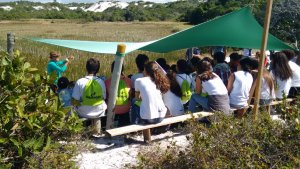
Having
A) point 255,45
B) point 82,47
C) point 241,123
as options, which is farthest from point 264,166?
point 255,45

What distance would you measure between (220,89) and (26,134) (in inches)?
109

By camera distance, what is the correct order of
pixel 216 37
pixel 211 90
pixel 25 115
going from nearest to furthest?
pixel 25 115, pixel 211 90, pixel 216 37

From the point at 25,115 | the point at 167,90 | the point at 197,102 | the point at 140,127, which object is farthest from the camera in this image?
the point at 197,102

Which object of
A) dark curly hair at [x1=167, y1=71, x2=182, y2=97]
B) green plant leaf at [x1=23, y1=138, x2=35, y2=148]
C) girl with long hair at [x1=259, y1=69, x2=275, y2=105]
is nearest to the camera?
green plant leaf at [x1=23, y1=138, x2=35, y2=148]

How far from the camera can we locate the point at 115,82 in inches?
197

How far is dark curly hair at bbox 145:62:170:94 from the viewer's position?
496cm

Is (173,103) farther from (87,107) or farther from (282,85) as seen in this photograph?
(282,85)

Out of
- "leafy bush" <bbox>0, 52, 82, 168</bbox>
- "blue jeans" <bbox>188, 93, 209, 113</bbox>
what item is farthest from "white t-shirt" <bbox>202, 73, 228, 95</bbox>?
"leafy bush" <bbox>0, 52, 82, 168</bbox>

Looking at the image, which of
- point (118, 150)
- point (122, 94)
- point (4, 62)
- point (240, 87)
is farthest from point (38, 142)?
point (240, 87)

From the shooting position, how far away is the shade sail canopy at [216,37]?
613cm

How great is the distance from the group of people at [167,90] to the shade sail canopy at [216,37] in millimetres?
624

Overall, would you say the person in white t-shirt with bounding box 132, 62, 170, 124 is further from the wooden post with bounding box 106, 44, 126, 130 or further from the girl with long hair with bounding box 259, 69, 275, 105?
the girl with long hair with bounding box 259, 69, 275, 105

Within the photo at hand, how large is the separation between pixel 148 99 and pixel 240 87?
59.1 inches

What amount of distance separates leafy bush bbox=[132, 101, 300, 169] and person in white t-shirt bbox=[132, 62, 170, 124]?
961 millimetres
